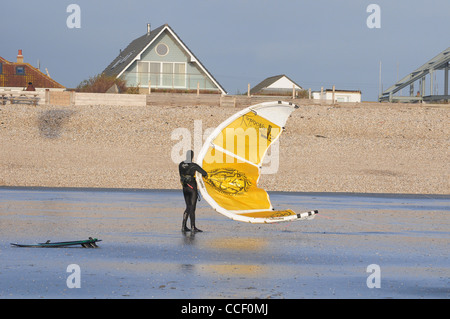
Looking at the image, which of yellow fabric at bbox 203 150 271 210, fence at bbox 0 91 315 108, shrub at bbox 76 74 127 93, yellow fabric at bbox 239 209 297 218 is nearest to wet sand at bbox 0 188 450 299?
yellow fabric at bbox 239 209 297 218

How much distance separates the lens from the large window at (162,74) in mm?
54219

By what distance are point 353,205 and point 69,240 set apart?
31.8 feet

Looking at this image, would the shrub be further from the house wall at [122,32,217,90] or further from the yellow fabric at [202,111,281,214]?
the yellow fabric at [202,111,281,214]

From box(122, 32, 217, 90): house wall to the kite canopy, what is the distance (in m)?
38.2

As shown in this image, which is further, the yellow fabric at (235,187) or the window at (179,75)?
the window at (179,75)

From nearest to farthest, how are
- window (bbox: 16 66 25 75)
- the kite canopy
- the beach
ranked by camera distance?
the kite canopy, the beach, window (bbox: 16 66 25 75)

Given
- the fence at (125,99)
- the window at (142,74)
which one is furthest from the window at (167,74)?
the fence at (125,99)

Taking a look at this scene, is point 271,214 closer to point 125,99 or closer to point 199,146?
point 199,146

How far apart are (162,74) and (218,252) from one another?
43.6 m

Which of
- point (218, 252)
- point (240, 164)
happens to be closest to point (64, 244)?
point (218, 252)

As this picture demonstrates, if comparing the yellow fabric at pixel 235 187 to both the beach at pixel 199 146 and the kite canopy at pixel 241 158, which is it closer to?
the kite canopy at pixel 241 158

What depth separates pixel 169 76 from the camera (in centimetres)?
5456

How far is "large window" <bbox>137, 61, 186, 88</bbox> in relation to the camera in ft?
178
